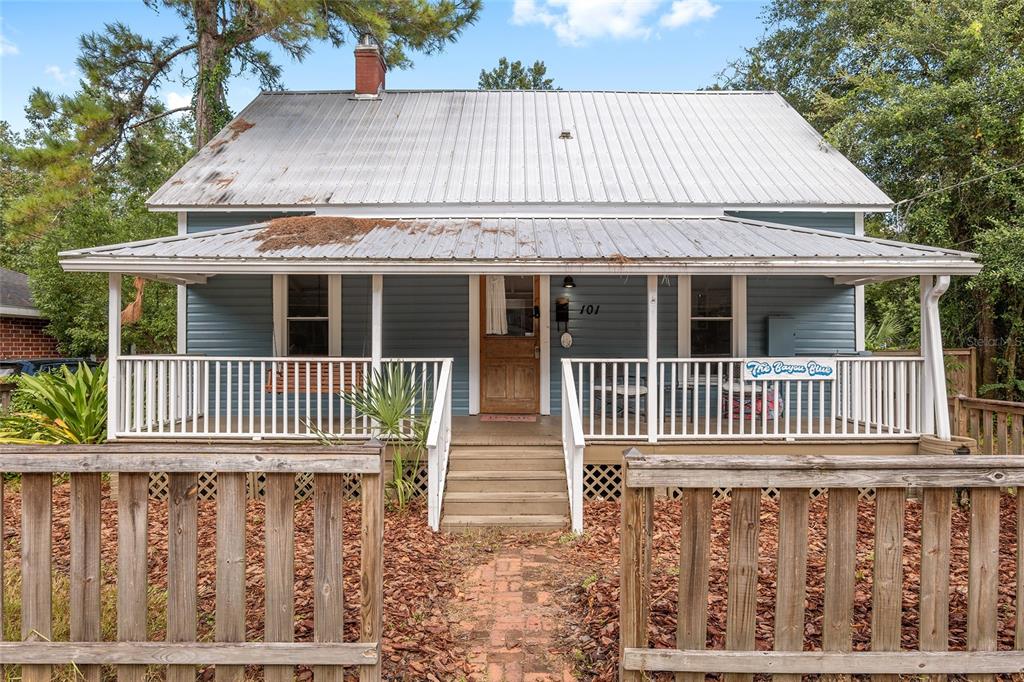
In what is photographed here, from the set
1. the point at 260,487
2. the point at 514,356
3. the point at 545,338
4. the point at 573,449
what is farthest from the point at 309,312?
the point at 573,449

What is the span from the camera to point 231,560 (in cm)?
255

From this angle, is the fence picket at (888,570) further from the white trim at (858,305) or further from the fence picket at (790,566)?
the white trim at (858,305)

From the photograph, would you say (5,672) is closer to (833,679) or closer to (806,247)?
(833,679)

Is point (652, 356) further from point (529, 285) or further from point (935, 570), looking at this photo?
point (935, 570)

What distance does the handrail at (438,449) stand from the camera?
554 cm

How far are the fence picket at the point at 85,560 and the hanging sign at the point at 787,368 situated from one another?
249 inches

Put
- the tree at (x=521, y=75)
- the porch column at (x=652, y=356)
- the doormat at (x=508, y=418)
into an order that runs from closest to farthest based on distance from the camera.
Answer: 1. the porch column at (x=652, y=356)
2. the doormat at (x=508, y=418)
3. the tree at (x=521, y=75)

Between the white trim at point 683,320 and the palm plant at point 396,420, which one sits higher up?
the white trim at point 683,320

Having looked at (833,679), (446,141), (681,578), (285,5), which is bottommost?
(833,679)

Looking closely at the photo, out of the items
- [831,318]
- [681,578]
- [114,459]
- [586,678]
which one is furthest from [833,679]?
[831,318]

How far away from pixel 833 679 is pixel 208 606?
378cm

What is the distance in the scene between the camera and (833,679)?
2738 mm

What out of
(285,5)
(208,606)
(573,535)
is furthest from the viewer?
(285,5)

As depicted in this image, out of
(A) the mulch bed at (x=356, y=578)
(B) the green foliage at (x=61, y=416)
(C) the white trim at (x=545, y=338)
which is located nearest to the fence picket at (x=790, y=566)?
(A) the mulch bed at (x=356, y=578)
